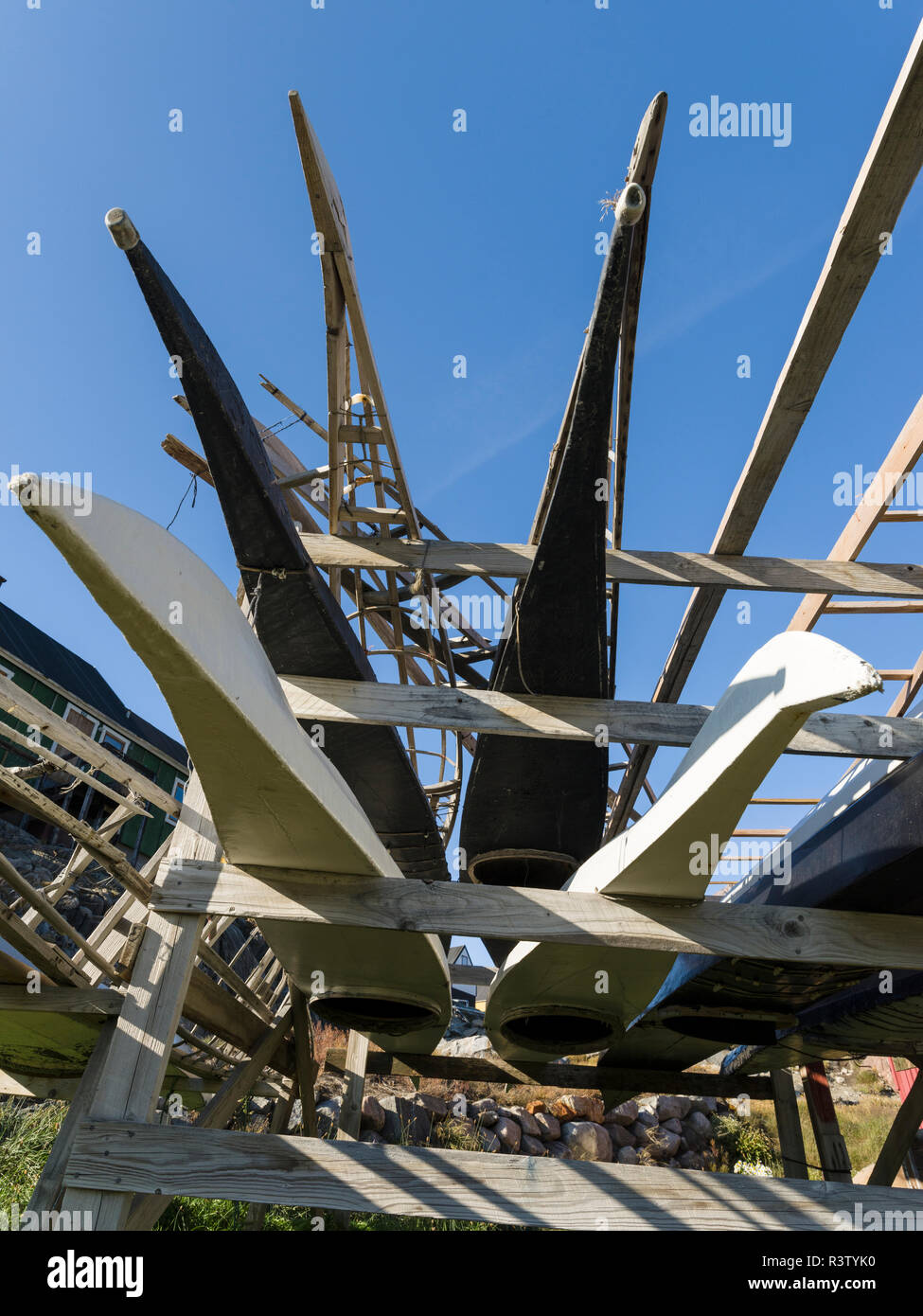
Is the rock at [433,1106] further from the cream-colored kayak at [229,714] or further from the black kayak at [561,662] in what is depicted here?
the cream-colored kayak at [229,714]

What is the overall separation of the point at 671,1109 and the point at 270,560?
1477 centimetres

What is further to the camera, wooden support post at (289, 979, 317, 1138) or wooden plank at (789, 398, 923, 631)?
wooden support post at (289, 979, 317, 1138)

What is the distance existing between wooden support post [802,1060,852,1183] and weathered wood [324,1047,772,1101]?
408 millimetres

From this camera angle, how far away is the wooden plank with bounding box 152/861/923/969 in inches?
126

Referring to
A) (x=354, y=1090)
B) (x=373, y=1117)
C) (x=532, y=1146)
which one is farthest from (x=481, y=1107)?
(x=354, y=1090)

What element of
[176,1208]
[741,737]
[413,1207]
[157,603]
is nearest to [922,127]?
[741,737]

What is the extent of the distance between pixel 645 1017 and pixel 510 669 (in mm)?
2869

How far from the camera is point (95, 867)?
20109mm

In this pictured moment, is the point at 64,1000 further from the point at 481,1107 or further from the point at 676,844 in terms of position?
the point at 481,1107

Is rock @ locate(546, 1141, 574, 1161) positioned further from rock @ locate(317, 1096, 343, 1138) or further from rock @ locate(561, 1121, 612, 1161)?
rock @ locate(317, 1096, 343, 1138)

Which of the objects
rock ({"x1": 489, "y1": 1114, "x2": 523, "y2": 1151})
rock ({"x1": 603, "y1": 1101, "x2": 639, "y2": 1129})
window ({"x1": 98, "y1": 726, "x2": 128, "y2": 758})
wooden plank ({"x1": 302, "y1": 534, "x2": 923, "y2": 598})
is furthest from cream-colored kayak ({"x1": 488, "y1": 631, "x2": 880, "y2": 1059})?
window ({"x1": 98, "y1": 726, "x2": 128, "y2": 758})

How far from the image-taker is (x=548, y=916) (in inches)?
127

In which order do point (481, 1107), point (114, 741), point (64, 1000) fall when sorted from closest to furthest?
point (64, 1000) < point (481, 1107) < point (114, 741)
